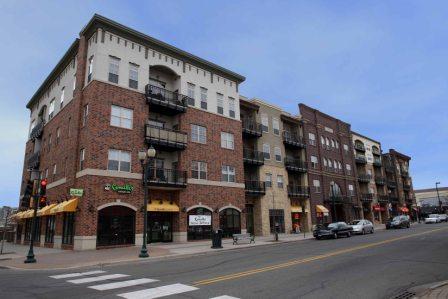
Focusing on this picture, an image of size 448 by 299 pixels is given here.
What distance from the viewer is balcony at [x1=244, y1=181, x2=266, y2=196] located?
36594 mm

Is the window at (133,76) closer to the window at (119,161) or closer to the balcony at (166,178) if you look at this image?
the window at (119,161)

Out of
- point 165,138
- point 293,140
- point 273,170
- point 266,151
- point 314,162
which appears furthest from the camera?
point 314,162

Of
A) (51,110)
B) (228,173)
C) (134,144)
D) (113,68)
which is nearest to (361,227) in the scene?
(228,173)

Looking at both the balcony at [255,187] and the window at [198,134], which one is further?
the balcony at [255,187]

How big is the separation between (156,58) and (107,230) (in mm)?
14818

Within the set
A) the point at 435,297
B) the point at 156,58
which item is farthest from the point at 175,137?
the point at 435,297

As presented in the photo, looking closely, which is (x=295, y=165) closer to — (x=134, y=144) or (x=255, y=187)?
(x=255, y=187)

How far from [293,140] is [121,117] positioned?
24466mm

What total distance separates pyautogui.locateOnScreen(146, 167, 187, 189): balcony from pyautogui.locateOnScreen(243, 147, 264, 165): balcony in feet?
31.7

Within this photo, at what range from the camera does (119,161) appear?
25625 millimetres

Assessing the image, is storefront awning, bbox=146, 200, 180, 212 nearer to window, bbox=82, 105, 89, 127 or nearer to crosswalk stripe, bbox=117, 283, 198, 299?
window, bbox=82, 105, 89, 127

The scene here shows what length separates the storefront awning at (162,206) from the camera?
26.6 meters

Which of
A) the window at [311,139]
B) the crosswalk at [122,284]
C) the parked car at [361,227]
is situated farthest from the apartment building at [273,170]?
the crosswalk at [122,284]

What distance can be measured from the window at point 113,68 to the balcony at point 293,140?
2266 cm
